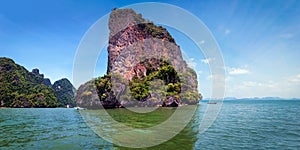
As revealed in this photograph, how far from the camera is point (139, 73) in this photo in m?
57.2

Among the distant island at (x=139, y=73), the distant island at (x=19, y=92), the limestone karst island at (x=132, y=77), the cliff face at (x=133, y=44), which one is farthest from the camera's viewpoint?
the distant island at (x=19, y=92)

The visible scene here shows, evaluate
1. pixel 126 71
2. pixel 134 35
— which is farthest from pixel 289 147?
pixel 134 35

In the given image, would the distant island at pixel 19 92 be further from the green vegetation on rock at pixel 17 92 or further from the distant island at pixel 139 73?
the distant island at pixel 139 73

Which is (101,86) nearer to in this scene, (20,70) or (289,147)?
(289,147)

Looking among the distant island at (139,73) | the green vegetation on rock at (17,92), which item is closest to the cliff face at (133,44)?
the distant island at (139,73)

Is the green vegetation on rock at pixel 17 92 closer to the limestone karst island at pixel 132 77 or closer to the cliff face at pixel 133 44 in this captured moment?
the limestone karst island at pixel 132 77

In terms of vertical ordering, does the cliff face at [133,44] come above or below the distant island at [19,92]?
above

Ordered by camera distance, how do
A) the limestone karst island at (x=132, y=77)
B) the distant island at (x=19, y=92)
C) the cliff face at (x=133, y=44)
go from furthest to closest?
the distant island at (x=19, y=92) < the cliff face at (x=133, y=44) < the limestone karst island at (x=132, y=77)

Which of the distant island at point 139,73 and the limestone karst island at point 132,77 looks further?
the limestone karst island at point 132,77

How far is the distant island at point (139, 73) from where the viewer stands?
155ft

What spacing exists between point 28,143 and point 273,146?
437 inches

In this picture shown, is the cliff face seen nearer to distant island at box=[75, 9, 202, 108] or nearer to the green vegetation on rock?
distant island at box=[75, 9, 202, 108]

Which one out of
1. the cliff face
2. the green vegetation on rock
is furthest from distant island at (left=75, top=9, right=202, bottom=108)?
the green vegetation on rock

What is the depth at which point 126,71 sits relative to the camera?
59719mm
